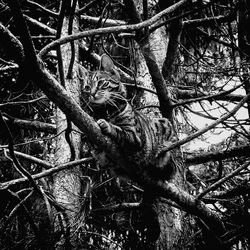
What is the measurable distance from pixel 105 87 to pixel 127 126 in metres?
0.45

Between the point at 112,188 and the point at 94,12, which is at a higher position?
the point at 94,12

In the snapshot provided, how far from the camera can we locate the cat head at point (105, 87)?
102 inches

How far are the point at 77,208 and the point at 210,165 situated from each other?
223 cm

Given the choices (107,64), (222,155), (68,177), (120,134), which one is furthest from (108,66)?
(222,155)

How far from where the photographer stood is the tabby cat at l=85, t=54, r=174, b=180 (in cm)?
235

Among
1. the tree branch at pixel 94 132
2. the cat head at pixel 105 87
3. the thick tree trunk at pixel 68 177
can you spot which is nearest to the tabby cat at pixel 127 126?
the cat head at pixel 105 87

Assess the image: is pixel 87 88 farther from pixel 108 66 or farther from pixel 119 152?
pixel 119 152

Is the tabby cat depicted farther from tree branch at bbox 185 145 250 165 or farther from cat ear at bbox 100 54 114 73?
tree branch at bbox 185 145 250 165

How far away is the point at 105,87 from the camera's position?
270 centimetres

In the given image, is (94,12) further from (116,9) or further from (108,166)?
(108,166)

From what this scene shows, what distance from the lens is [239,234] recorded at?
2.24m

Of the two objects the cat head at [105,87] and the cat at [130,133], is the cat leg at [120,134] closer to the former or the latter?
the cat at [130,133]

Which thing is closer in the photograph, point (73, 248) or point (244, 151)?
point (73, 248)

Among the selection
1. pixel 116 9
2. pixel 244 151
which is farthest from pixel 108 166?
pixel 116 9
